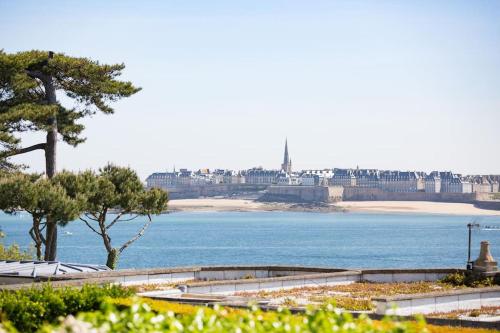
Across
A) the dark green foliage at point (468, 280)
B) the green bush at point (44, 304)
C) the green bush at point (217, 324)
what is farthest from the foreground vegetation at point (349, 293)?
the green bush at point (217, 324)

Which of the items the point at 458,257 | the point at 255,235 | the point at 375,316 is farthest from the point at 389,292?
the point at 255,235

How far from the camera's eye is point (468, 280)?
26.4 metres

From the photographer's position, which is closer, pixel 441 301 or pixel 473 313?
pixel 473 313

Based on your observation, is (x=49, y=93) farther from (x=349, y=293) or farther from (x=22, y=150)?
(x=349, y=293)

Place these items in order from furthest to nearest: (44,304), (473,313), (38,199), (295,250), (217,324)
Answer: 1. (295,250)
2. (38,199)
3. (473,313)
4. (44,304)
5. (217,324)

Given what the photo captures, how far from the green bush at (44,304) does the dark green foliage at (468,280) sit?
13.7 m

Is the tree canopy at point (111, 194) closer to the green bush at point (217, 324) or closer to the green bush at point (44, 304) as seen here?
the green bush at point (44, 304)

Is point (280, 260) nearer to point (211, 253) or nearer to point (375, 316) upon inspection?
point (211, 253)

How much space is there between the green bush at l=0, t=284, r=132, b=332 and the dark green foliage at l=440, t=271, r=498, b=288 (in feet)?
45.1

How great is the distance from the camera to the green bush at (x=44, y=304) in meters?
14.1

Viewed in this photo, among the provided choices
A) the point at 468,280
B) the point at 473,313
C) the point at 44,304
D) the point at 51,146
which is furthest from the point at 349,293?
the point at 51,146

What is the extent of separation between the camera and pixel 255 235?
131750 millimetres

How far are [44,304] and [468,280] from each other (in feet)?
50.4

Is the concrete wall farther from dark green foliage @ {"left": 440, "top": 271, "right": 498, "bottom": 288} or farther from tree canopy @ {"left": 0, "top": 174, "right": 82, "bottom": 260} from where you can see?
tree canopy @ {"left": 0, "top": 174, "right": 82, "bottom": 260}
